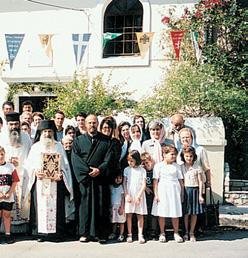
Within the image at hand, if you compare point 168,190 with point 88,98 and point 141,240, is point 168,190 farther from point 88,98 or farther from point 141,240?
point 88,98

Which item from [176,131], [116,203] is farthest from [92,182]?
[176,131]

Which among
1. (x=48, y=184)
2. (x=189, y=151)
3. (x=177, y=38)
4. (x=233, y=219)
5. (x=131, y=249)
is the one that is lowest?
(x=131, y=249)

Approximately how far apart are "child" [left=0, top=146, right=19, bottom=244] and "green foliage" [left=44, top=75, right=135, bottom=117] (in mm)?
4443

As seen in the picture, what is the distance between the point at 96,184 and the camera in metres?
7.65

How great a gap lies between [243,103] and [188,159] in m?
3.60

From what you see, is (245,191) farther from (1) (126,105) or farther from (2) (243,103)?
(1) (126,105)

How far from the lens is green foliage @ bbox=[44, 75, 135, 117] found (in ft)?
39.4

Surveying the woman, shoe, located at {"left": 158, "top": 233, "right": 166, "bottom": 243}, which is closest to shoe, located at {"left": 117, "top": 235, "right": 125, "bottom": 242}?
shoe, located at {"left": 158, "top": 233, "right": 166, "bottom": 243}

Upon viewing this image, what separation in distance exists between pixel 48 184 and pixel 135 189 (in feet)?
4.42

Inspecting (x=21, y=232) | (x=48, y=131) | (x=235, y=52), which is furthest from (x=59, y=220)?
(x=235, y=52)

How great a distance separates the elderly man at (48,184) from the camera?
7.59 metres

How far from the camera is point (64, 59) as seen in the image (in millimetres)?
14539

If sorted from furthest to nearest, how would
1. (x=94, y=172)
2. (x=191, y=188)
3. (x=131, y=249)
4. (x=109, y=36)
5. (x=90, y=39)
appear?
(x=90, y=39)
(x=109, y=36)
(x=191, y=188)
(x=94, y=172)
(x=131, y=249)

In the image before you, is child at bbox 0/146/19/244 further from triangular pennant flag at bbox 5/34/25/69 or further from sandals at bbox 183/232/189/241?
triangular pennant flag at bbox 5/34/25/69
